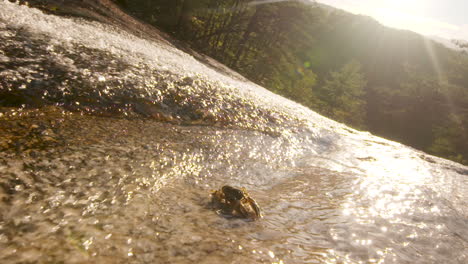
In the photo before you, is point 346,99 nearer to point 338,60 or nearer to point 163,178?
point 338,60

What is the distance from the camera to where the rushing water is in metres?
1.47

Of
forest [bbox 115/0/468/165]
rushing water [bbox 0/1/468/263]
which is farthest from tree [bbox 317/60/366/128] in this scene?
rushing water [bbox 0/1/468/263]

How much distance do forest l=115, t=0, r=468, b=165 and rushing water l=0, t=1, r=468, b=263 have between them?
41.0ft

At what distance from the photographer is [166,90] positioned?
13.3 ft

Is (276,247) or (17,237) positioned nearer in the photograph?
(17,237)

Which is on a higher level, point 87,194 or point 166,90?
point 166,90

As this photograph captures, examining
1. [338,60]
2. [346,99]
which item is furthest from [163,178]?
[338,60]

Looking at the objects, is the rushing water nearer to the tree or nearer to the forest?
the forest

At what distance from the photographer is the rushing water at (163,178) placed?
4.81 ft

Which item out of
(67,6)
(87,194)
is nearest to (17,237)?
(87,194)

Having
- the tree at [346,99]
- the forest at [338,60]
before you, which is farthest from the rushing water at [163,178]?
the tree at [346,99]

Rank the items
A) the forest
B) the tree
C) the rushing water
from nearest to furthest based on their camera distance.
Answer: the rushing water < the forest < the tree

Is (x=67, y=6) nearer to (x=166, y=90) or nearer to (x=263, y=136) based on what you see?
(x=166, y=90)

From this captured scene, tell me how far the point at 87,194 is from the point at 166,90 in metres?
2.58
